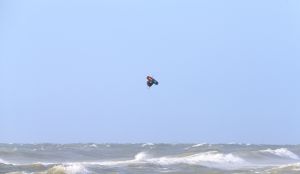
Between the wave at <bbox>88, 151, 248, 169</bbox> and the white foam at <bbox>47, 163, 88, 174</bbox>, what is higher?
the wave at <bbox>88, 151, 248, 169</bbox>

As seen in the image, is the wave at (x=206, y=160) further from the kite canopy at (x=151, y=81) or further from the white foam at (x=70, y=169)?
the kite canopy at (x=151, y=81)

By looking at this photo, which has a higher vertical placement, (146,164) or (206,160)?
(206,160)

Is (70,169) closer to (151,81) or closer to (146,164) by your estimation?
(146,164)

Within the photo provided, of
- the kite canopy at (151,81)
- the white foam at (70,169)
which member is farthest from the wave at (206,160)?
the kite canopy at (151,81)

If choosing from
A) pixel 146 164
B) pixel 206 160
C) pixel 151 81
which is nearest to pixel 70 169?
pixel 146 164

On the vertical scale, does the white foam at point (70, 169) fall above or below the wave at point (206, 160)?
below

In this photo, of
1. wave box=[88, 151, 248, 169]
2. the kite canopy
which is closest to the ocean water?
wave box=[88, 151, 248, 169]

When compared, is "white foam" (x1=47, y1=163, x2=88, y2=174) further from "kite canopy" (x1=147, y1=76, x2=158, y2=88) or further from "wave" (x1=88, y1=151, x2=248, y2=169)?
"kite canopy" (x1=147, y1=76, x2=158, y2=88)

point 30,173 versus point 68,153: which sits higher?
point 68,153

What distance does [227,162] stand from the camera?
31406 mm

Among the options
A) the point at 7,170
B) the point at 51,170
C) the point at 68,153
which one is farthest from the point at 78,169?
the point at 68,153

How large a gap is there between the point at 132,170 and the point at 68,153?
606 inches

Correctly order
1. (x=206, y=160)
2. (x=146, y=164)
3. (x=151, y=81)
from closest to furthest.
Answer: (x=151, y=81) → (x=146, y=164) → (x=206, y=160)

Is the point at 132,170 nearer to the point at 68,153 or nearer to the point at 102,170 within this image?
the point at 102,170
